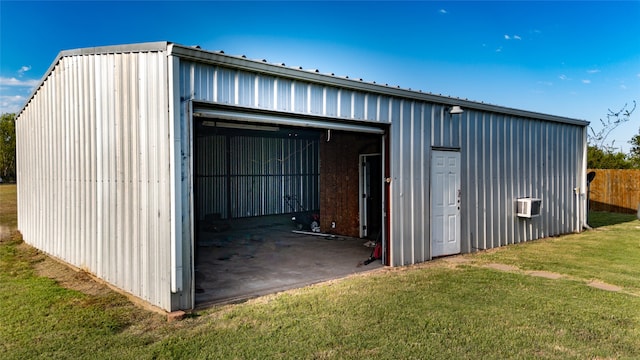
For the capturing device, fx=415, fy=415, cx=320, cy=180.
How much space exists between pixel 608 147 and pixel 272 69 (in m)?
28.4

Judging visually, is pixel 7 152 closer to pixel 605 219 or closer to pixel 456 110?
pixel 456 110

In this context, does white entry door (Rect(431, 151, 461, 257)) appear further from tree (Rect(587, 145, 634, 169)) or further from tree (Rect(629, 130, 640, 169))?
tree (Rect(629, 130, 640, 169))

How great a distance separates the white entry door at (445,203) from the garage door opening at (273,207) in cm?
146

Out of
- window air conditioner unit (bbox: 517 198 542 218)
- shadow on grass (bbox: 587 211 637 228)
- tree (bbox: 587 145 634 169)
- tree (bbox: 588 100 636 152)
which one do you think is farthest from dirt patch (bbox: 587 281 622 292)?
tree (bbox: 588 100 636 152)

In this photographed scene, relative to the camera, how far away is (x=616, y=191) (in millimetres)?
16875

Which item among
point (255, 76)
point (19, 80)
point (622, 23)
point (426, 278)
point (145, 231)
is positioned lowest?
point (426, 278)

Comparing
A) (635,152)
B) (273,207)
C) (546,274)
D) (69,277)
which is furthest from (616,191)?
(69,277)

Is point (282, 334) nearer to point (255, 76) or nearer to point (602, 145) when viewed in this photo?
point (255, 76)

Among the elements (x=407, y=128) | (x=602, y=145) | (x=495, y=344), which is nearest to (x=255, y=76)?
(x=407, y=128)

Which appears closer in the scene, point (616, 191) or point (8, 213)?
point (8, 213)

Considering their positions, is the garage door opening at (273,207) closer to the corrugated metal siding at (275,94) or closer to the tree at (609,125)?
the corrugated metal siding at (275,94)

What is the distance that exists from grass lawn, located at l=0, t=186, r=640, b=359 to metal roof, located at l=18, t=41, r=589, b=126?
2.87 meters

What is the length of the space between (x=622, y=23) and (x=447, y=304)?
51.2 feet

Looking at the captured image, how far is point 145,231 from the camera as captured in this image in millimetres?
4941
